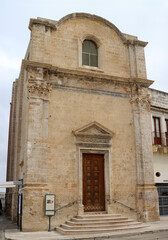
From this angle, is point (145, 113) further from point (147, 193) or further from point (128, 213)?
point (128, 213)

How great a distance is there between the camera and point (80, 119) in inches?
536

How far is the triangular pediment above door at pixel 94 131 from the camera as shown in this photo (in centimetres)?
1326

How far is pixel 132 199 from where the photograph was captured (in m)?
13.6

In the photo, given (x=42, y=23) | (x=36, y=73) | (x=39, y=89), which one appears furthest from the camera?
(x=42, y=23)

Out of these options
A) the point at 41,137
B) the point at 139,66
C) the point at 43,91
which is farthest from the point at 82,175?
the point at 139,66

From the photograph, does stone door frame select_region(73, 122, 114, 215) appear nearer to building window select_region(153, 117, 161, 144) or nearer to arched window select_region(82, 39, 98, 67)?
arched window select_region(82, 39, 98, 67)

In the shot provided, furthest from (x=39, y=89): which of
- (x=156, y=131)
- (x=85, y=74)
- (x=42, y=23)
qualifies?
(x=156, y=131)

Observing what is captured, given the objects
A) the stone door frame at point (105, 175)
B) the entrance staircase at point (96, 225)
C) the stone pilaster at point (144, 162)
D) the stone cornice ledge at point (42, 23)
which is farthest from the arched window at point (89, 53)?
the entrance staircase at point (96, 225)

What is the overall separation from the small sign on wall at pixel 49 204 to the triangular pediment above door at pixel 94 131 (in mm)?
3304

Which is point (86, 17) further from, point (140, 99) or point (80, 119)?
point (80, 119)

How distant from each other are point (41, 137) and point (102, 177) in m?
3.74

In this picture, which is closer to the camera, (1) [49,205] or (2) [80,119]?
(1) [49,205]

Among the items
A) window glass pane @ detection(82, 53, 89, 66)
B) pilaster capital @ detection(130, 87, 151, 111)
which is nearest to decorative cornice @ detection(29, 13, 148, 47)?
window glass pane @ detection(82, 53, 89, 66)

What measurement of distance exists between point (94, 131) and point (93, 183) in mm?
2635
